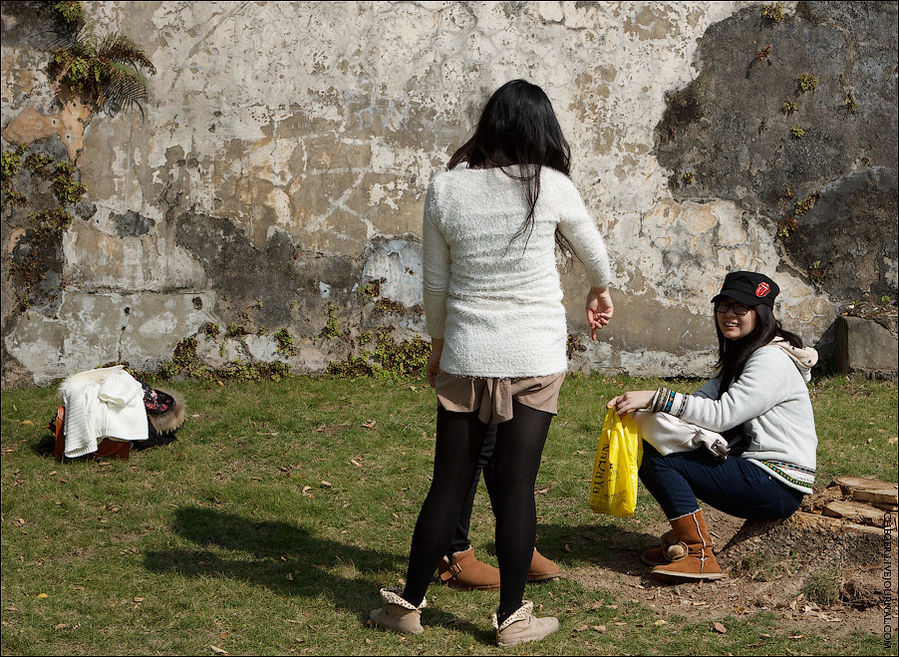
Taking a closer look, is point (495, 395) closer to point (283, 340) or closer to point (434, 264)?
point (434, 264)

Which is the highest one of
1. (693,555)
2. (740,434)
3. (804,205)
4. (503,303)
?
(804,205)

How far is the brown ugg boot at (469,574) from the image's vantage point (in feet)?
12.8

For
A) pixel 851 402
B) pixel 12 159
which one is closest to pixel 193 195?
pixel 12 159

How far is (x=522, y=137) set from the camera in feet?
10.2

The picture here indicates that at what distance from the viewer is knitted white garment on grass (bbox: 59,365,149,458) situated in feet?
18.6

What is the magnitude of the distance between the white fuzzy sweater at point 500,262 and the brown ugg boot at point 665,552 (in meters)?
1.23

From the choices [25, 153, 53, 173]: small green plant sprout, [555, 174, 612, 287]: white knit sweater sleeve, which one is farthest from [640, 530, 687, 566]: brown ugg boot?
[25, 153, 53, 173]: small green plant sprout

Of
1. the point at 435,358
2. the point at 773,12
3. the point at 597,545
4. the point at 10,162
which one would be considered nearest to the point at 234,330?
the point at 10,162

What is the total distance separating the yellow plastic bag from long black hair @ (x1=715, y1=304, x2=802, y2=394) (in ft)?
1.59

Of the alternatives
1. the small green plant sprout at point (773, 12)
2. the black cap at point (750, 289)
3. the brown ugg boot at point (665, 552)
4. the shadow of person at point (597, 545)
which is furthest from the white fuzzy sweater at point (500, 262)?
the small green plant sprout at point (773, 12)

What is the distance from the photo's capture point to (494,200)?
312 centimetres

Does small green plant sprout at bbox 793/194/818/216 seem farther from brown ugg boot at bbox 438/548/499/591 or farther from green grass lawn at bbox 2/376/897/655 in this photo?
brown ugg boot at bbox 438/548/499/591

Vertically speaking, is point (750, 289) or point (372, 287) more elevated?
point (750, 289)

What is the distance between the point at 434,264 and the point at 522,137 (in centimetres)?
53
